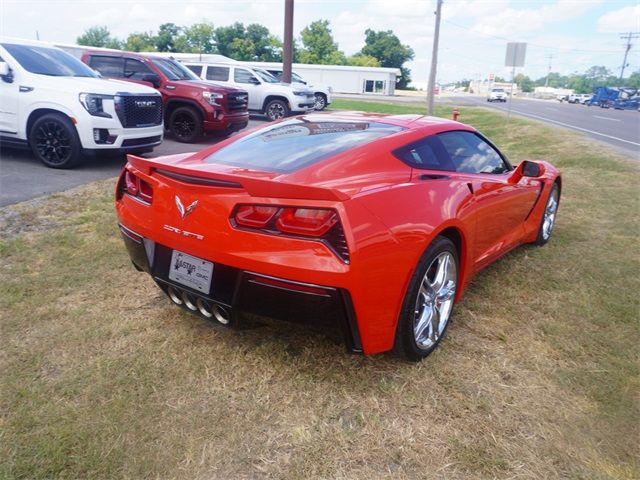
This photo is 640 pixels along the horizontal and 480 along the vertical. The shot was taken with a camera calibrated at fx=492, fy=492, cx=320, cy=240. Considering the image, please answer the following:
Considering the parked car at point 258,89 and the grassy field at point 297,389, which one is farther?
the parked car at point 258,89

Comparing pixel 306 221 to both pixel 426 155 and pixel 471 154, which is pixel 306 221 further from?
pixel 471 154

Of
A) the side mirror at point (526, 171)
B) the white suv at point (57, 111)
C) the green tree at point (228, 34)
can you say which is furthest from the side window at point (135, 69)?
the green tree at point (228, 34)

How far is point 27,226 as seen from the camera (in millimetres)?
4574

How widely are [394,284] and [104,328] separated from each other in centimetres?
179

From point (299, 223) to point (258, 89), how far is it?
1474 centimetres

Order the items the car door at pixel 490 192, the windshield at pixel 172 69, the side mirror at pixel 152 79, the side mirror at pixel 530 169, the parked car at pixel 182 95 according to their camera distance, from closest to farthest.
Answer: the car door at pixel 490 192 < the side mirror at pixel 530 169 < the parked car at pixel 182 95 < the side mirror at pixel 152 79 < the windshield at pixel 172 69

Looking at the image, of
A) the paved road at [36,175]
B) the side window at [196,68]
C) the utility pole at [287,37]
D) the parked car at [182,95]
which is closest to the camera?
the paved road at [36,175]

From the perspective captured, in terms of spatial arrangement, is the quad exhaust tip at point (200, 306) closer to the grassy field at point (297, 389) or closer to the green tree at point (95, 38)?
the grassy field at point (297, 389)

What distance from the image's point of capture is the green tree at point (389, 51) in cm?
8814

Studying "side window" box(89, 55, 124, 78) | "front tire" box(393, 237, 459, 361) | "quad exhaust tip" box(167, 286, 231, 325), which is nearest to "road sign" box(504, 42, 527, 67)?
"side window" box(89, 55, 124, 78)

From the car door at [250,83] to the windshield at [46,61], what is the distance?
8407mm

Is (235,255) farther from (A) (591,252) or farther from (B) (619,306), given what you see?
(A) (591,252)

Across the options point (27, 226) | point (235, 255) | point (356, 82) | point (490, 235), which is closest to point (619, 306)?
point (490, 235)

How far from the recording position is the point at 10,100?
22.8 ft
